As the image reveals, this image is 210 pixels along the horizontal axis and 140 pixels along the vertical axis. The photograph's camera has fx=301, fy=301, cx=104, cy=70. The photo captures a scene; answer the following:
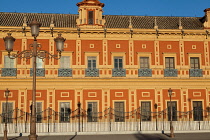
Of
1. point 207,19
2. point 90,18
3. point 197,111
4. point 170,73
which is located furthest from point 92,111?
point 207,19

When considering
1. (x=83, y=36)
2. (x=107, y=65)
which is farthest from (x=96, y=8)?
(x=107, y=65)

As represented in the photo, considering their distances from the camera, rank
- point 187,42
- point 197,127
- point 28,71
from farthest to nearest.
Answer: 1. point 187,42
2. point 28,71
3. point 197,127

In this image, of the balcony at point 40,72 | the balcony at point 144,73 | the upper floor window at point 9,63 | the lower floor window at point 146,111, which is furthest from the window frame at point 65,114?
the balcony at point 144,73

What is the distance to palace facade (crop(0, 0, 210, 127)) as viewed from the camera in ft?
76.7

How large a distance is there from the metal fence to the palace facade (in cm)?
30

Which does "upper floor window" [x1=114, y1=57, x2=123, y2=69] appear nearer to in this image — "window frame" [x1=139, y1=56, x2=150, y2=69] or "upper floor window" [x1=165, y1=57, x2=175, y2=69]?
"window frame" [x1=139, y1=56, x2=150, y2=69]

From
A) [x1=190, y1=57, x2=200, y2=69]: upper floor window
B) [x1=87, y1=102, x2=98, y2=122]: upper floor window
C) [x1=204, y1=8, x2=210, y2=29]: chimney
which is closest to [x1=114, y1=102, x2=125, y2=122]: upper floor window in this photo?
[x1=87, y1=102, x2=98, y2=122]: upper floor window

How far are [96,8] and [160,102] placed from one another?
9.28m

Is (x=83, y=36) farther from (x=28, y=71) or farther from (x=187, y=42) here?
(x=187, y=42)

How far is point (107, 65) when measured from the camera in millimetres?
24109

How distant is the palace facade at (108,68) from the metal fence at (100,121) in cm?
30

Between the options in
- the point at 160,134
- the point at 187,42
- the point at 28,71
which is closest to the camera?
the point at 160,134

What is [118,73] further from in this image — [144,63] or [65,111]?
[65,111]

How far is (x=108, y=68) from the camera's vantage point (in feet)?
79.0
